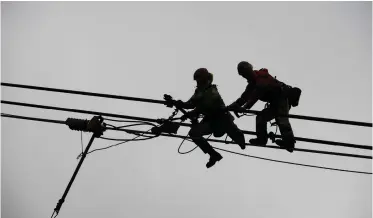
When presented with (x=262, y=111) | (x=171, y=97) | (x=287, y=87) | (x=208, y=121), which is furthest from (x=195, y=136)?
(x=287, y=87)

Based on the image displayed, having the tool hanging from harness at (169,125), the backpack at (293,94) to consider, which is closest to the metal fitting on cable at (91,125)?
the tool hanging from harness at (169,125)

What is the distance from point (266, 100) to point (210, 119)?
111cm

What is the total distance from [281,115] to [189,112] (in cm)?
161

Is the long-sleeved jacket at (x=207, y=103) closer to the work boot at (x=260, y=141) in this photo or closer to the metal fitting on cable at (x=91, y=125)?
the work boot at (x=260, y=141)

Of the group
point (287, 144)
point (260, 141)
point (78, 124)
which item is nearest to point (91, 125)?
point (78, 124)

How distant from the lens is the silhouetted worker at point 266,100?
6.63 meters

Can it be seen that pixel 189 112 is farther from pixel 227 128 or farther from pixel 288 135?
pixel 288 135

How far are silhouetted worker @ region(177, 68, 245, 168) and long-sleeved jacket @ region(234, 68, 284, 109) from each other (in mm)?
494

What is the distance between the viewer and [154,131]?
263 inches

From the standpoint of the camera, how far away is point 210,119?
268 inches

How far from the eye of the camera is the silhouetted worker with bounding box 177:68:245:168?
666 centimetres

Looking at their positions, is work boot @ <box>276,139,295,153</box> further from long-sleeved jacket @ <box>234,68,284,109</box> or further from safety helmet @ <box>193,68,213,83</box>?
safety helmet @ <box>193,68,213,83</box>

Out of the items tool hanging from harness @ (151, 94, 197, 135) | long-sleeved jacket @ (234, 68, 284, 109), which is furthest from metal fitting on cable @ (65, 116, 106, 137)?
long-sleeved jacket @ (234, 68, 284, 109)

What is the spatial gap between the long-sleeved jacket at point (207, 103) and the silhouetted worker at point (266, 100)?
8.5 inches
